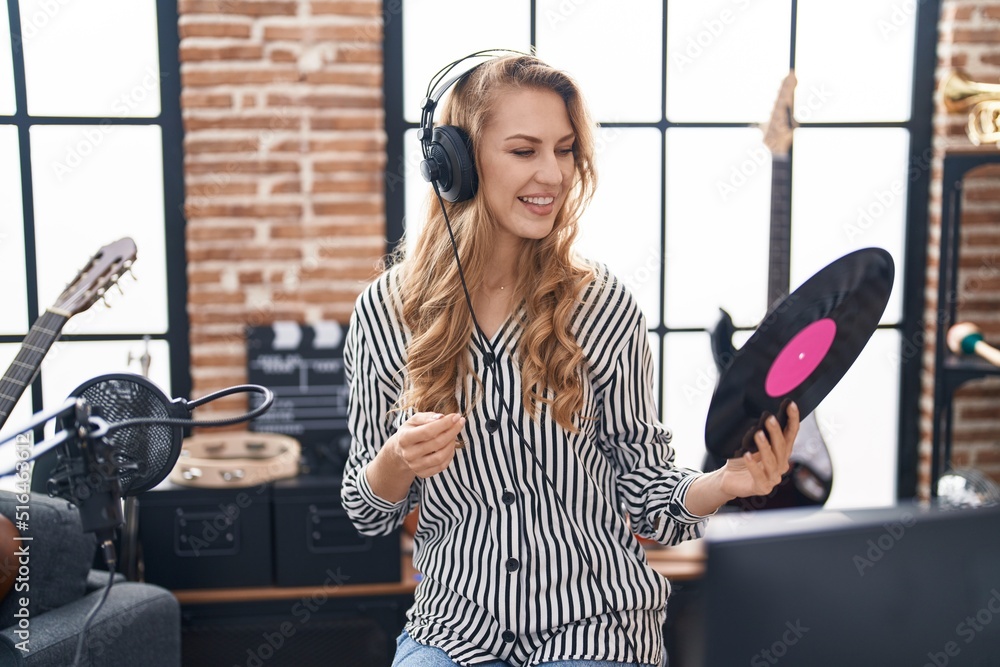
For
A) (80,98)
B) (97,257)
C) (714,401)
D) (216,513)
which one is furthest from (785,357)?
(80,98)

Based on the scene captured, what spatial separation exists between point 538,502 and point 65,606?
1036 millimetres

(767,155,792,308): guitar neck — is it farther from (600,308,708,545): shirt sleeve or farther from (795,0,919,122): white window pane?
(600,308,708,545): shirt sleeve

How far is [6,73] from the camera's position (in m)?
2.41

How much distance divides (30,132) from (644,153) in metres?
1.82

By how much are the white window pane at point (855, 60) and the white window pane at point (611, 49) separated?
463 mm

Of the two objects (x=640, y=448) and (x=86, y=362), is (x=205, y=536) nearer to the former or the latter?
(x=86, y=362)

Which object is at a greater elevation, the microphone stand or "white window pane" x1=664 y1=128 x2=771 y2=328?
"white window pane" x1=664 y1=128 x2=771 y2=328

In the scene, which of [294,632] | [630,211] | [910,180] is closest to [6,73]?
[294,632]

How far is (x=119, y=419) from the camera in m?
1.15

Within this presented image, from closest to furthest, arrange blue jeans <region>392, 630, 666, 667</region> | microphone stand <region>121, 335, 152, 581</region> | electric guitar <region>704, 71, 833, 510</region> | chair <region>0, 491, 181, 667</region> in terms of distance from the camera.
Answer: blue jeans <region>392, 630, 666, 667</region> → chair <region>0, 491, 181, 667</region> → microphone stand <region>121, 335, 152, 581</region> → electric guitar <region>704, 71, 833, 510</region>

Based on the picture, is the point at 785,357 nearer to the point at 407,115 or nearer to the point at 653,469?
the point at 653,469

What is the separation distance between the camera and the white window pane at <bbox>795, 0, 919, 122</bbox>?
266 centimetres

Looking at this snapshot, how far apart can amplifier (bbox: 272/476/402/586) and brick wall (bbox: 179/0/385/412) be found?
0.45 metres

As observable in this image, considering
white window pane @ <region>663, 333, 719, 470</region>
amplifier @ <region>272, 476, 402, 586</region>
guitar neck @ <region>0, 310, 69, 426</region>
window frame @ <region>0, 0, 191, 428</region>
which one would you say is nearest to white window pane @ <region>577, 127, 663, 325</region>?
white window pane @ <region>663, 333, 719, 470</region>
